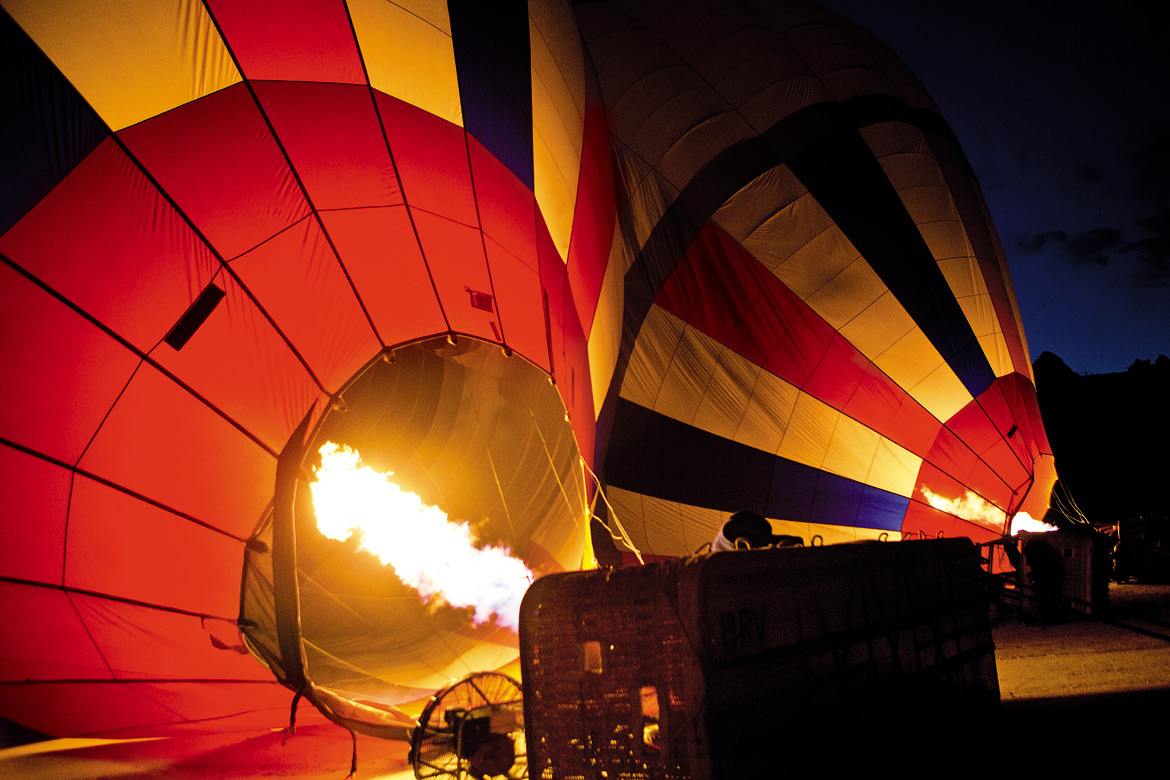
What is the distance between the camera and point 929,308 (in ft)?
19.1

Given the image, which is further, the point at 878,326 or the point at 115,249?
the point at 878,326

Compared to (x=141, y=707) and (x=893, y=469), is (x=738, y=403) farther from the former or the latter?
(x=141, y=707)

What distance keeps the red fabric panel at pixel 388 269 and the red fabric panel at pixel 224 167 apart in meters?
0.24

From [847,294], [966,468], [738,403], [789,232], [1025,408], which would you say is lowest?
[966,468]

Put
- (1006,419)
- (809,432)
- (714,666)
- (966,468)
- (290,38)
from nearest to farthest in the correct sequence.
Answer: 1. (714,666)
2. (290,38)
3. (809,432)
4. (966,468)
5. (1006,419)

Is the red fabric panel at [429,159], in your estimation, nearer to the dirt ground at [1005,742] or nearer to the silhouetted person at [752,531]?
the silhouetted person at [752,531]

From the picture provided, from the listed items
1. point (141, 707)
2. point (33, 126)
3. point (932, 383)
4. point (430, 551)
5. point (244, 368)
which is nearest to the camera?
point (33, 126)

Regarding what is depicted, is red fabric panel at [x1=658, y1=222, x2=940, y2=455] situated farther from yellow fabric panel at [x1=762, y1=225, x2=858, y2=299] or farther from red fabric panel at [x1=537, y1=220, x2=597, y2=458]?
red fabric panel at [x1=537, y1=220, x2=597, y2=458]

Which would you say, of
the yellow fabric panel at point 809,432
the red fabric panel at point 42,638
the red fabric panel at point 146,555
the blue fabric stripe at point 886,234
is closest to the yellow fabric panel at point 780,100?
the blue fabric stripe at point 886,234

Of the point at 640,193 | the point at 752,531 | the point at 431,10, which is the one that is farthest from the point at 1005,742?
the point at 640,193

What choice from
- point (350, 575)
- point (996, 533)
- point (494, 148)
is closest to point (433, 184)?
point (494, 148)

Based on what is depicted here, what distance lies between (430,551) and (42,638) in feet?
8.41

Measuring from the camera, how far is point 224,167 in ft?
9.23

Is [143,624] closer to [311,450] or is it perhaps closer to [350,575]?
[311,450]
